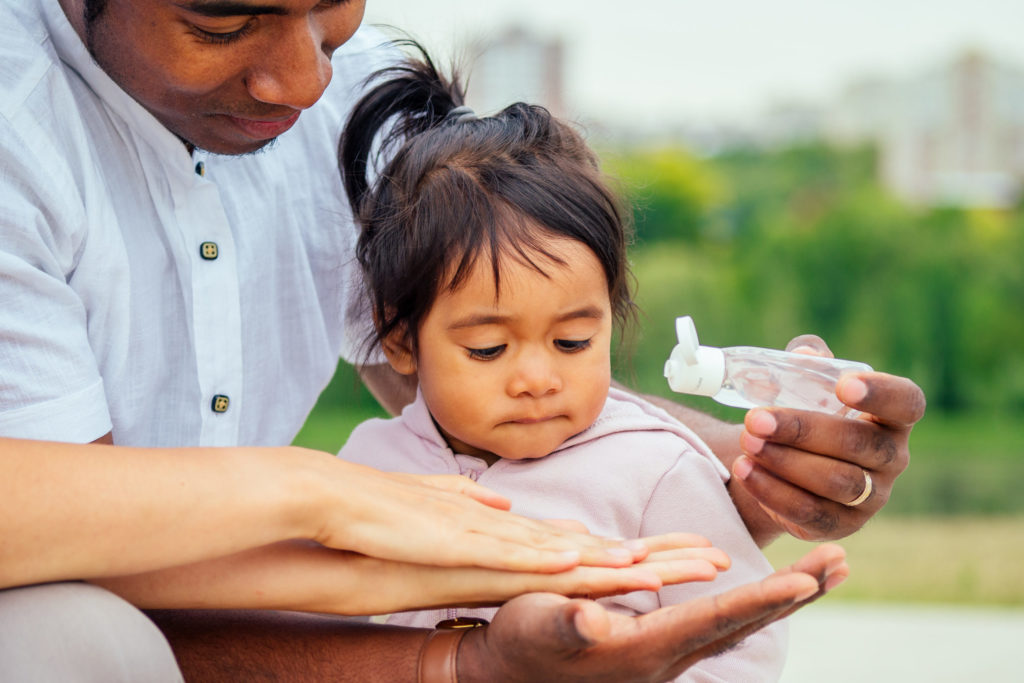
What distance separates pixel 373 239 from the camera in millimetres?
2047

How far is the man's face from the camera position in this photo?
1.75 meters

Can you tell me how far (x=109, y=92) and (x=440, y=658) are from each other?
1098mm

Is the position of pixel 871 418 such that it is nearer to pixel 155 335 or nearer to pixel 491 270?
pixel 491 270

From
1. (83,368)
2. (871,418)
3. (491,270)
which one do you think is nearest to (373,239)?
(491,270)

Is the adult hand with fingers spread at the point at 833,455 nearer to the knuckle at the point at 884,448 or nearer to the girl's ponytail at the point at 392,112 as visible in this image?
the knuckle at the point at 884,448

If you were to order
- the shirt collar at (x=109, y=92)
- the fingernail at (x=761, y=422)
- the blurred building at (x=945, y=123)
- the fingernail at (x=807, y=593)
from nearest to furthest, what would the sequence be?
the fingernail at (x=807, y=593) < the fingernail at (x=761, y=422) < the shirt collar at (x=109, y=92) < the blurred building at (x=945, y=123)

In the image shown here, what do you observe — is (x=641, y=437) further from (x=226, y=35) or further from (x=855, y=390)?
(x=226, y=35)

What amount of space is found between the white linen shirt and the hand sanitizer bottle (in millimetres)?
826

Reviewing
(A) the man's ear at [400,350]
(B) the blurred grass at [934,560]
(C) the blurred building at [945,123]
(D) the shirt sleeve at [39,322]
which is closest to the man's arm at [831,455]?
(A) the man's ear at [400,350]

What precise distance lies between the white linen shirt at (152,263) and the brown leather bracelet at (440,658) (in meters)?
0.59

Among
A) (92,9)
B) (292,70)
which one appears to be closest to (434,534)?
(292,70)

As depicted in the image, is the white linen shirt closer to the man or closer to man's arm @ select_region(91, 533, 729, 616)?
the man

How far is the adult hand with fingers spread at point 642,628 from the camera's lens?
137cm

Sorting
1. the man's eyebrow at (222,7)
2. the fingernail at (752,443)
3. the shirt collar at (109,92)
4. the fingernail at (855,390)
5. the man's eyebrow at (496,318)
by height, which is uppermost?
the man's eyebrow at (222,7)
